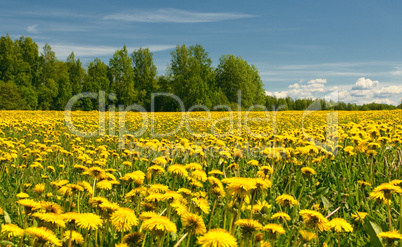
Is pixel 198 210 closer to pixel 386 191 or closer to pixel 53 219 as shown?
pixel 53 219

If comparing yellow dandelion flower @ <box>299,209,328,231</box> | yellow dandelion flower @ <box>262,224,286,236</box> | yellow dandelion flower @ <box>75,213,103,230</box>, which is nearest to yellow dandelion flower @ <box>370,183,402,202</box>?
yellow dandelion flower @ <box>299,209,328,231</box>

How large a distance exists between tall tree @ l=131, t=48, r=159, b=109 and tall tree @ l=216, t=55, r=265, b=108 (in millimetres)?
13041

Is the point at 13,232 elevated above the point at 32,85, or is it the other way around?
the point at 32,85

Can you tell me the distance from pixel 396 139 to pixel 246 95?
5145 centimetres

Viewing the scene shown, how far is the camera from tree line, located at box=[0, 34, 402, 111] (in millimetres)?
43156

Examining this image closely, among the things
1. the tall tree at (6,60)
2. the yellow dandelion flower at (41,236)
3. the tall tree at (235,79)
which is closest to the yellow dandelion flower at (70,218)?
the yellow dandelion flower at (41,236)

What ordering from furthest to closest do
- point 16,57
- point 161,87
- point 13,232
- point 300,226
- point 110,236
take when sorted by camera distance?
point 161,87 → point 16,57 → point 110,236 → point 300,226 → point 13,232

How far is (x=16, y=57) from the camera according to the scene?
4428 centimetres

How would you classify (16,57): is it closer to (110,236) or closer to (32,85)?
(32,85)

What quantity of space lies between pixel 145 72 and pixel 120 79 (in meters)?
5.01

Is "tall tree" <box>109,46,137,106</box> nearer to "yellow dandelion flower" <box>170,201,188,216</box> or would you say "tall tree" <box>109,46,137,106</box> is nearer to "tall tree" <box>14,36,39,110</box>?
"tall tree" <box>14,36,39,110</box>

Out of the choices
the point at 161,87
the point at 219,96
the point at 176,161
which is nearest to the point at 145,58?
the point at 161,87

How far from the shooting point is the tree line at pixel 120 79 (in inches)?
1699

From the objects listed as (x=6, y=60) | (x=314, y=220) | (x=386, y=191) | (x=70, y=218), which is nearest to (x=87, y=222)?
(x=70, y=218)
